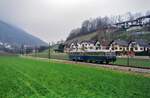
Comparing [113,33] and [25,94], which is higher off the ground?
[113,33]

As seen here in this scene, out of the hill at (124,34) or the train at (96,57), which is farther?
the hill at (124,34)

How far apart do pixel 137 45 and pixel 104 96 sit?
8050 cm

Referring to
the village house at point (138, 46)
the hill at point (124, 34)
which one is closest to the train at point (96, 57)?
the village house at point (138, 46)

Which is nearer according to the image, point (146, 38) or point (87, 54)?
point (87, 54)

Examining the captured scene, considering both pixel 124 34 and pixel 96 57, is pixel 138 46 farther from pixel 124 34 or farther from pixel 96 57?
pixel 124 34

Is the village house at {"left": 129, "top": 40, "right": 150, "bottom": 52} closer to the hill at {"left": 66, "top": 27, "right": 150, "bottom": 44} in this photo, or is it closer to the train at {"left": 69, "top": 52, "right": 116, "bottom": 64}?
the hill at {"left": 66, "top": 27, "right": 150, "bottom": 44}

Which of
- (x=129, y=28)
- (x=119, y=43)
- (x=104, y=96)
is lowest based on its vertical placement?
(x=104, y=96)

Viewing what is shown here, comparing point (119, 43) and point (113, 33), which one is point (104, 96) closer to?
point (119, 43)

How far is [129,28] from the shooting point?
138000 mm

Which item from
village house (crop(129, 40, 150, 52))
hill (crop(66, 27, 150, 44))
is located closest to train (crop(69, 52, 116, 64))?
village house (crop(129, 40, 150, 52))

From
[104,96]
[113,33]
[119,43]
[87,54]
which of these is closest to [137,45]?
[119,43]

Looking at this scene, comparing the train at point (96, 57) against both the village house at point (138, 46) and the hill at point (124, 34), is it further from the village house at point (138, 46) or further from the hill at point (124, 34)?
the hill at point (124, 34)

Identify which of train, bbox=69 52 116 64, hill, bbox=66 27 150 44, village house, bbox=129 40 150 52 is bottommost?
train, bbox=69 52 116 64

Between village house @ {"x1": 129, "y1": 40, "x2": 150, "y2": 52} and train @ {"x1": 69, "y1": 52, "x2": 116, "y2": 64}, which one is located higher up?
village house @ {"x1": 129, "y1": 40, "x2": 150, "y2": 52}
